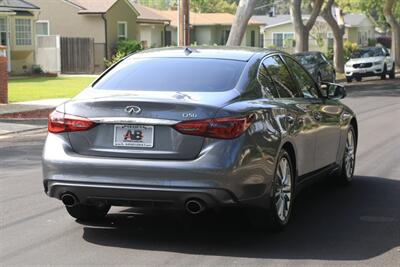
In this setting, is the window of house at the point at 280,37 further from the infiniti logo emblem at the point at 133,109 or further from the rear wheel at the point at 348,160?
the infiniti logo emblem at the point at 133,109

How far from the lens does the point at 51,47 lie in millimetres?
39281

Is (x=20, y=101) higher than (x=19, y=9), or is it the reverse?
(x=19, y=9)

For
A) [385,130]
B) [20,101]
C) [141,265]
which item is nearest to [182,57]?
[141,265]

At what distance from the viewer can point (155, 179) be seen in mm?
5730

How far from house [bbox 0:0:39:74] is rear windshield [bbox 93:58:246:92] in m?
29.2

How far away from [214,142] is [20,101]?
15905mm

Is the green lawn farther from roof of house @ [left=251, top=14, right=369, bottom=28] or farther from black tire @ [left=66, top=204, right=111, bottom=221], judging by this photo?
roof of house @ [left=251, top=14, right=369, bottom=28]

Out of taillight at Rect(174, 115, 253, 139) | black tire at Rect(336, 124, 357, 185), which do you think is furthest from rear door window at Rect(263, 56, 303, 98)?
black tire at Rect(336, 124, 357, 185)

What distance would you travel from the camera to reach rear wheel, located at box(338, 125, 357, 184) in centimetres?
861

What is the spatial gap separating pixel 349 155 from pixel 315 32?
184ft

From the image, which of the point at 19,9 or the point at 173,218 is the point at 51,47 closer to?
the point at 19,9

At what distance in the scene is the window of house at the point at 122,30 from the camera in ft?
143

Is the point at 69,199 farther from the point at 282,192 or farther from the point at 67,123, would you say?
the point at 282,192

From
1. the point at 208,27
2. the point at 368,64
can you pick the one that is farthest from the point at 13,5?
the point at 208,27
